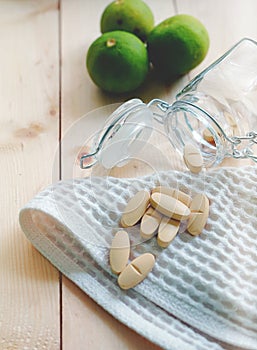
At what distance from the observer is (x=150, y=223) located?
736 millimetres

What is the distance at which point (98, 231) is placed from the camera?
2.43 feet

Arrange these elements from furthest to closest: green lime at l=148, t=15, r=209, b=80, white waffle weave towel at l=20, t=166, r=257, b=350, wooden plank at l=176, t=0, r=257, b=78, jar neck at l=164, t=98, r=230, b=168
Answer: wooden plank at l=176, t=0, r=257, b=78, green lime at l=148, t=15, r=209, b=80, jar neck at l=164, t=98, r=230, b=168, white waffle weave towel at l=20, t=166, r=257, b=350

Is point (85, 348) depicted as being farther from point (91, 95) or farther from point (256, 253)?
point (91, 95)

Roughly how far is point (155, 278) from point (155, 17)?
0.53 metres

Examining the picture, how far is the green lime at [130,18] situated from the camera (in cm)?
96

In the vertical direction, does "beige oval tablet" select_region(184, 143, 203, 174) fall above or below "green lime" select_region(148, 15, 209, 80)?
below

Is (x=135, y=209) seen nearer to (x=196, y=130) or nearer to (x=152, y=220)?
(x=152, y=220)

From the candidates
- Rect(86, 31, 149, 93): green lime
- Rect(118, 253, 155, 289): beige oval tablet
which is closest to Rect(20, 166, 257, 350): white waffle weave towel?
Rect(118, 253, 155, 289): beige oval tablet

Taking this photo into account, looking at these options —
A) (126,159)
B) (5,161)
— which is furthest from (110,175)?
(5,161)

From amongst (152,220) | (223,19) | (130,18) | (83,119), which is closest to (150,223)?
(152,220)

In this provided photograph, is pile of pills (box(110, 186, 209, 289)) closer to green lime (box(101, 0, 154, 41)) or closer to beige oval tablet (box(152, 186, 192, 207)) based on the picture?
beige oval tablet (box(152, 186, 192, 207))

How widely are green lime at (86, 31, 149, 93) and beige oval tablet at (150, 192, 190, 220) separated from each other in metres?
0.22

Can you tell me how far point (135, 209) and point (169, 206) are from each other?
4cm

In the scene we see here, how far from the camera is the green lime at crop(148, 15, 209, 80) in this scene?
0.91 metres
